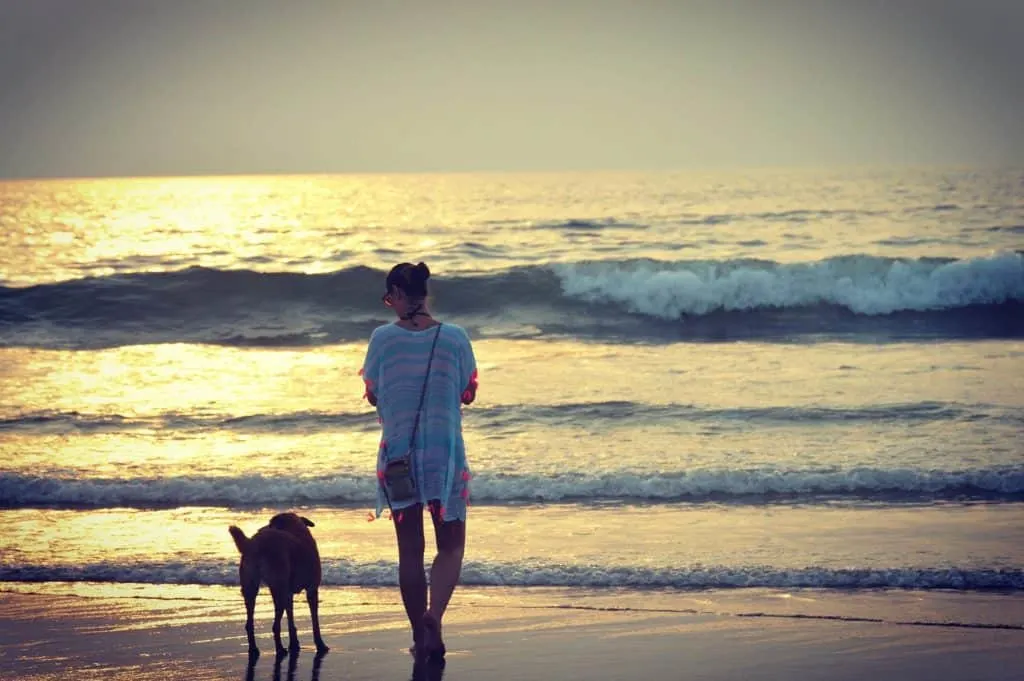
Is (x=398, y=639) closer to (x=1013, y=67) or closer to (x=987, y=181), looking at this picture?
(x=987, y=181)

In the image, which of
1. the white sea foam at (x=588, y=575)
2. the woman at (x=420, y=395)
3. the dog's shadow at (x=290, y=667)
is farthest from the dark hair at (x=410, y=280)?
the white sea foam at (x=588, y=575)

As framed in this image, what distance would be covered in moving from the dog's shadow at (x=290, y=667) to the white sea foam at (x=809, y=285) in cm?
1720

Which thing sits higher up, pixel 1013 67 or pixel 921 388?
pixel 1013 67

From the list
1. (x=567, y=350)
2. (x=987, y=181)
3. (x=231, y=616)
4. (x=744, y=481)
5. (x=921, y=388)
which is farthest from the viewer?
(x=987, y=181)

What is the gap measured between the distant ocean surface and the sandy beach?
1.27ft

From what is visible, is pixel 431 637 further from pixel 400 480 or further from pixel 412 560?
pixel 400 480

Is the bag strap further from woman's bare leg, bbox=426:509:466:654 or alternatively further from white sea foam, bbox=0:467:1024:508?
white sea foam, bbox=0:467:1024:508

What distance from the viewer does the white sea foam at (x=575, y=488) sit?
9.41 meters

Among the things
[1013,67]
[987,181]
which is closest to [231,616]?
[987,181]

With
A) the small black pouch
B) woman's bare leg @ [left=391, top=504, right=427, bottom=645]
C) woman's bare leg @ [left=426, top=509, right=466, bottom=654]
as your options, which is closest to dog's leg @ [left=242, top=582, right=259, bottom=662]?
woman's bare leg @ [left=391, top=504, right=427, bottom=645]

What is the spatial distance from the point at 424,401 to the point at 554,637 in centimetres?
152

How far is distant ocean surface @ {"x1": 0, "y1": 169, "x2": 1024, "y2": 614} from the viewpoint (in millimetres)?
7996

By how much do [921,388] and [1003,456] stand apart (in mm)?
3749

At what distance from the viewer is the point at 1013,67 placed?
5999 inches
